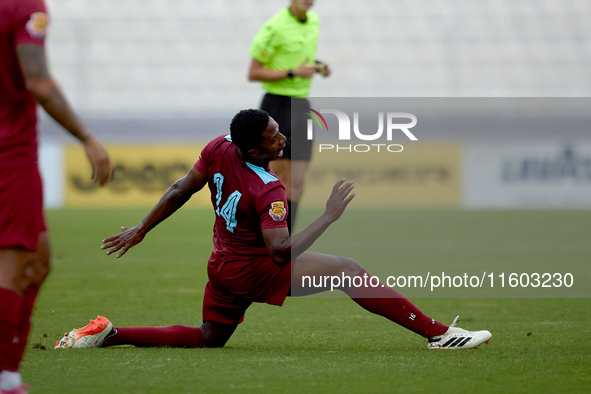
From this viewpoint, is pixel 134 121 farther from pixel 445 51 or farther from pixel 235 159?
pixel 235 159

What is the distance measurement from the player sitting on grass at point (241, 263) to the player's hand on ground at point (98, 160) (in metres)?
1.20

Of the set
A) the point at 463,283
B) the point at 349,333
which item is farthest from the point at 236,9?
the point at 349,333

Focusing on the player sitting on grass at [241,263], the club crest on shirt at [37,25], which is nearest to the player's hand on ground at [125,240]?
the player sitting on grass at [241,263]

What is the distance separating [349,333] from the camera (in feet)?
16.1

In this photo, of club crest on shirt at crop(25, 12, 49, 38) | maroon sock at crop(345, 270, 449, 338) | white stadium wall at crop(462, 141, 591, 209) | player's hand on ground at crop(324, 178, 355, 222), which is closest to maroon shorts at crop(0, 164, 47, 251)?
club crest on shirt at crop(25, 12, 49, 38)

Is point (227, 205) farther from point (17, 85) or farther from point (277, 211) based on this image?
point (17, 85)

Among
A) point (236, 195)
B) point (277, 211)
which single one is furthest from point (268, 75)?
point (277, 211)

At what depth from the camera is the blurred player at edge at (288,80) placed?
255 inches

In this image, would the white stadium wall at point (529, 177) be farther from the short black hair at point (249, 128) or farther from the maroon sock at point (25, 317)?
the maroon sock at point (25, 317)

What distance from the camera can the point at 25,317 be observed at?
3053 millimetres

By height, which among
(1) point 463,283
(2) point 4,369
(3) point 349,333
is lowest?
(1) point 463,283

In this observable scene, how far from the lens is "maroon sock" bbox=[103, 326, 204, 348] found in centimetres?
425

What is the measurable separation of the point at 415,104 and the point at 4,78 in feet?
81.5

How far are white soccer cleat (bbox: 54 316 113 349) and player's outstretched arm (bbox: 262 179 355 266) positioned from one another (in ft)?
3.39
